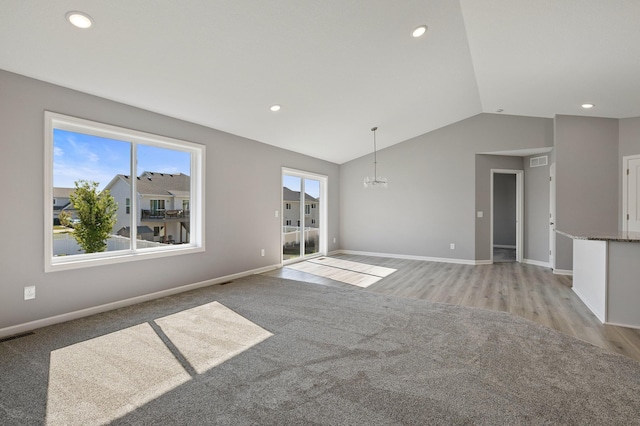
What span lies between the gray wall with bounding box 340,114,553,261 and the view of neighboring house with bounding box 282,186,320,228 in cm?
118

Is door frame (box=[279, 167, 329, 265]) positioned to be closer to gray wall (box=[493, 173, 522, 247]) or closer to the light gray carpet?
the light gray carpet

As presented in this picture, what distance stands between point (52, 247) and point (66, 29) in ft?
7.17

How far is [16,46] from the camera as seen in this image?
8.72ft

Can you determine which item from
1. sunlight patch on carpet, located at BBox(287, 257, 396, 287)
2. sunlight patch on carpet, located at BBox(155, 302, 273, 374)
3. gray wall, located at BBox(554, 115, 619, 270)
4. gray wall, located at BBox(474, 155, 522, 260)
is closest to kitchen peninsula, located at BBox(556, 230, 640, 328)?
gray wall, located at BBox(554, 115, 619, 270)

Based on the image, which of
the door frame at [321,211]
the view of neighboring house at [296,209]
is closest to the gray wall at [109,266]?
the view of neighboring house at [296,209]

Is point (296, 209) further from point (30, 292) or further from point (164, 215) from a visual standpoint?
point (30, 292)

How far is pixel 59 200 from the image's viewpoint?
11.3 feet

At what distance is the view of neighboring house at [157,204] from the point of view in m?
4.01

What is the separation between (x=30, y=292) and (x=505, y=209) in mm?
10737

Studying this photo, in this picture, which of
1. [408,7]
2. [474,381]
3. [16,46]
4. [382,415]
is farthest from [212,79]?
[474,381]

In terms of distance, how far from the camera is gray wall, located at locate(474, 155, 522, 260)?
6.78 metres

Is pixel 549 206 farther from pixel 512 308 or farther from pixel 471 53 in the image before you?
pixel 471 53

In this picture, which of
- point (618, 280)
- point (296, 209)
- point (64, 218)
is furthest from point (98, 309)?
point (618, 280)

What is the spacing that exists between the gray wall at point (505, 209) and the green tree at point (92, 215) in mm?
9846
